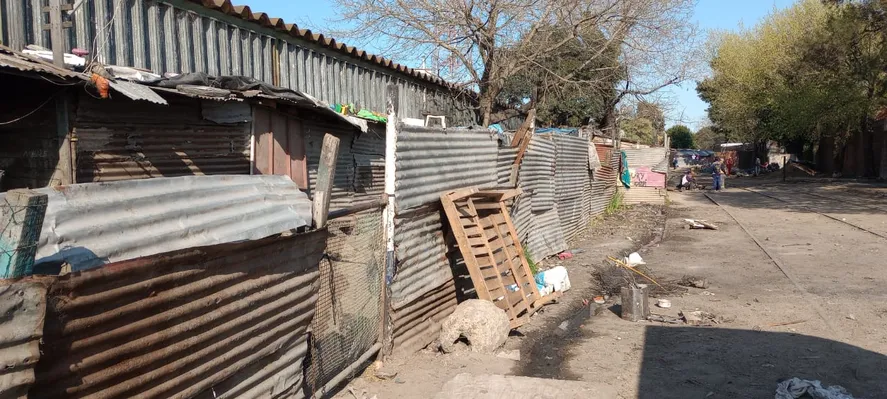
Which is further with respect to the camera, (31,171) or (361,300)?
(31,171)

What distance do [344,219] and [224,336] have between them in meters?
1.65

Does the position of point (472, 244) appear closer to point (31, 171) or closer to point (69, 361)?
point (31, 171)

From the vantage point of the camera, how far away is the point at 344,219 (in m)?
4.68

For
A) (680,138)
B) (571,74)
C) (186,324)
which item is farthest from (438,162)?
(680,138)

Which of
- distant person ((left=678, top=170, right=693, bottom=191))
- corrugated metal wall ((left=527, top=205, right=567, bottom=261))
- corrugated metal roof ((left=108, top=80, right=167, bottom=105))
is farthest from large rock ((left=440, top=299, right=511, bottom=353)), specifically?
distant person ((left=678, top=170, right=693, bottom=191))

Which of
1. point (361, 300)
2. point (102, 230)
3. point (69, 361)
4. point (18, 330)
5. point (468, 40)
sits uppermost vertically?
point (468, 40)

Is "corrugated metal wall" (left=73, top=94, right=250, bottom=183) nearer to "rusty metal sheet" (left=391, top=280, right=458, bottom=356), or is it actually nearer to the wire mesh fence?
the wire mesh fence

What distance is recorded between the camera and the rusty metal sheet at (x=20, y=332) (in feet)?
6.48

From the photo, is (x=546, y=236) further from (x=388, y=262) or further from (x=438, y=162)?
(x=388, y=262)

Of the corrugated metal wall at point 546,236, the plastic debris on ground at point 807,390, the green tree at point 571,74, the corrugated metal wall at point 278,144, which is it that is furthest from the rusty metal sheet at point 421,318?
the green tree at point 571,74

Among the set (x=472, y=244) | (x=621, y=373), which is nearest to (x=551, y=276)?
(x=472, y=244)

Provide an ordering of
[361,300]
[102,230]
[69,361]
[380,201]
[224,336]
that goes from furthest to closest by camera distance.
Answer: [380,201], [361,300], [224,336], [102,230], [69,361]

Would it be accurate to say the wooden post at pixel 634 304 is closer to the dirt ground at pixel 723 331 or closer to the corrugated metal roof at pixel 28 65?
the dirt ground at pixel 723 331

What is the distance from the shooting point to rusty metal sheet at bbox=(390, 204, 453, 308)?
562cm
